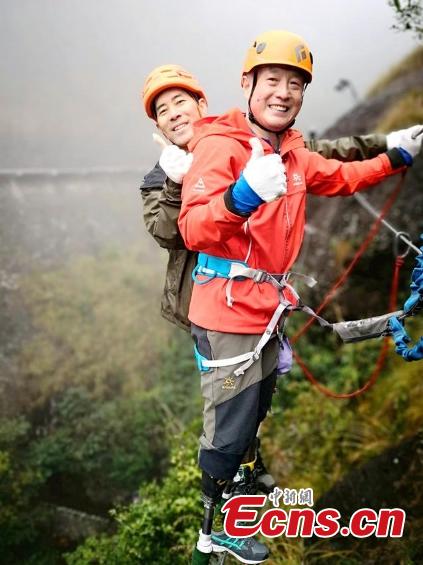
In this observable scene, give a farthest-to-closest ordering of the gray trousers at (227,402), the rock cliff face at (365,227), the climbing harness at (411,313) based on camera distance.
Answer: the rock cliff face at (365,227)
the gray trousers at (227,402)
the climbing harness at (411,313)

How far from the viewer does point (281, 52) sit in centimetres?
271

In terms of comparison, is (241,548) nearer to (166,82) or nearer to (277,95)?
(277,95)

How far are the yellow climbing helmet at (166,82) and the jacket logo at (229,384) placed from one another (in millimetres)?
1821

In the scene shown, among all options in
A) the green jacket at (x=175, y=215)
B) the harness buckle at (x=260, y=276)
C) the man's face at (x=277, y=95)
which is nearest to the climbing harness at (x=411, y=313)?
the harness buckle at (x=260, y=276)

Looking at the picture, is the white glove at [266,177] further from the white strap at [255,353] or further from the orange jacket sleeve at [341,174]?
the orange jacket sleeve at [341,174]

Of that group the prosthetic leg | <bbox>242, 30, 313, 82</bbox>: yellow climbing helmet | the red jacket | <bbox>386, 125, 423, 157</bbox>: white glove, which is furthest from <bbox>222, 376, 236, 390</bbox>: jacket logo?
<bbox>386, 125, 423, 157</bbox>: white glove


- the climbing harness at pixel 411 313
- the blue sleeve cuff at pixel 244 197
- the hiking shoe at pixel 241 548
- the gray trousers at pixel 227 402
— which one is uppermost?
the blue sleeve cuff at pixel 244 197

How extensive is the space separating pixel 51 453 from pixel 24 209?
3699 millimetres

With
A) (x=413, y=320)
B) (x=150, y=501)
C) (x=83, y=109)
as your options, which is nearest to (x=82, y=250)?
(x=83, y=109)

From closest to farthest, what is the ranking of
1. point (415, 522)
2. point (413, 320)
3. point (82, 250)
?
point (415, 522) → point (413, 320) → point (82, 250)

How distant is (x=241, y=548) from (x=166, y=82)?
10.1ft

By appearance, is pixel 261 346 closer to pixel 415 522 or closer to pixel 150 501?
pixel 415 522

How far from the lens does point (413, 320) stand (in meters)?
6.89

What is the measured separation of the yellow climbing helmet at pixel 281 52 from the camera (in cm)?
271
